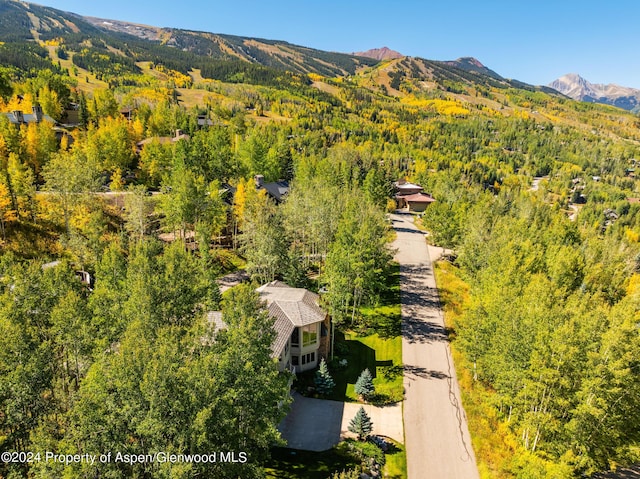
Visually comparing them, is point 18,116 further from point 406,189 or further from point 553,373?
point 406,189

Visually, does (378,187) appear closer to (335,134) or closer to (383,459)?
(383,459)

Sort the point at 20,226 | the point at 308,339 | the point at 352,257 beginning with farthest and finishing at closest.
Result: the point at 20,226 < the point at 352,257 < the point at 308,339

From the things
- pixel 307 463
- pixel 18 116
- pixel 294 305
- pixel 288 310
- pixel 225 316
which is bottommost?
pixel 307 463

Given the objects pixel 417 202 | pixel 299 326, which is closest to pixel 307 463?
pixel 299 326

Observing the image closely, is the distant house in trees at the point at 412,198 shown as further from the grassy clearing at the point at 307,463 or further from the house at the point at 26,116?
the house at the point at 26,116

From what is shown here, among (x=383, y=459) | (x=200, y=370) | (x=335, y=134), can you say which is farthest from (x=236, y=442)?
(x=335, y=134)

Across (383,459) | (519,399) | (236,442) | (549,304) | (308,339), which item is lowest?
(383,459)
